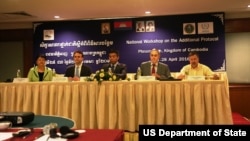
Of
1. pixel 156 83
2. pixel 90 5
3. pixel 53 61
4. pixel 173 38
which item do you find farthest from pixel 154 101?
pixel 53 61

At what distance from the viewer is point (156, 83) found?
333cm

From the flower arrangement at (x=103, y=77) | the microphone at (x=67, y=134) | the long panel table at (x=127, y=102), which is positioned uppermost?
the flower arrangement at (x=103, y=77)

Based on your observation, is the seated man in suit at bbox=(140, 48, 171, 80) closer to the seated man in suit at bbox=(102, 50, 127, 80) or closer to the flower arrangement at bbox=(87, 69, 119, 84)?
the seated man in suit at bbox=(102, 50, 127, 80)

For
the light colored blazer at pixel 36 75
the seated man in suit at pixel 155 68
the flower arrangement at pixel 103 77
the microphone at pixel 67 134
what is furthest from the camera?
the seated man in suit at pixel 155 68

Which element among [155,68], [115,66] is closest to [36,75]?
[115,66]

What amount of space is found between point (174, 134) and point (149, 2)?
4426mm

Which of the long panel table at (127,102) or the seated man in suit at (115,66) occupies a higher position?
the seated man in suit at (115,66)

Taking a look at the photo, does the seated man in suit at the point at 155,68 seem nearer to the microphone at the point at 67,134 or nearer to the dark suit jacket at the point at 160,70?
the dark suit jacket at the point at 160,70

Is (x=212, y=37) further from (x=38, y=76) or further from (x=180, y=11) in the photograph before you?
(x=38, y=76)

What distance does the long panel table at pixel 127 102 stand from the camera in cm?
323

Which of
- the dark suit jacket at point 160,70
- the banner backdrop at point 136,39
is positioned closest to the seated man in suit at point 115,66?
the dark suit jacket at point 160,70

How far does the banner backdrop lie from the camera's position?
228 inches

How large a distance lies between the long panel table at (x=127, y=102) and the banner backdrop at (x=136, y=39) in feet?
8.88

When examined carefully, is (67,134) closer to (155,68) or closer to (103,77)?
(103,77)
